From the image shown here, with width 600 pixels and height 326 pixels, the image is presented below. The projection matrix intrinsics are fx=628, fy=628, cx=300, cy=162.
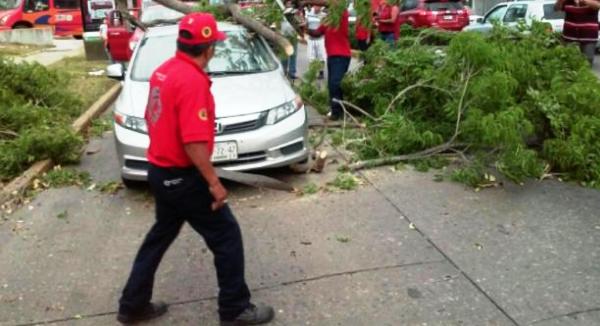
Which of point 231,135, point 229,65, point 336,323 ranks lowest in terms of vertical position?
point 336,323

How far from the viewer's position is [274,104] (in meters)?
5.71

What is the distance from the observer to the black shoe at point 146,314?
3.49 m

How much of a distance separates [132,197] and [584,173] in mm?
4049

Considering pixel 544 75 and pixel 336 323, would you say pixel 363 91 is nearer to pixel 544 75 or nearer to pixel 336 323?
pixel 544 75

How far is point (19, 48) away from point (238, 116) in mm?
17277

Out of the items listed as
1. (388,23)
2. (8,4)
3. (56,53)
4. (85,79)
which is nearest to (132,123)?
(388,23)

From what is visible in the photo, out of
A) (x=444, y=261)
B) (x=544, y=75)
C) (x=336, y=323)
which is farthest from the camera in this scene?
(x=544, y=75)

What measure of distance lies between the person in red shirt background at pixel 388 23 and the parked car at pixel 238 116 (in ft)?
10.9

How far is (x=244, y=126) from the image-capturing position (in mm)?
5414

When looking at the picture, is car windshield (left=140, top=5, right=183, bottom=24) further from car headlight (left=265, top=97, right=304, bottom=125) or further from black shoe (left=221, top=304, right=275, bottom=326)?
black shoe (left=221, top=304, right=275, bottom=326)

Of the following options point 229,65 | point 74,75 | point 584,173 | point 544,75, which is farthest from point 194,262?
point 74,75

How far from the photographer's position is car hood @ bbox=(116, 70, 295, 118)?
554 cm

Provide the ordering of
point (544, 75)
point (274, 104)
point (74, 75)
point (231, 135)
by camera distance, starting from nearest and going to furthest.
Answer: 1. point (231, 135)
2. point (274, 104)
3. point (544, 75)
4. point (74, 75)

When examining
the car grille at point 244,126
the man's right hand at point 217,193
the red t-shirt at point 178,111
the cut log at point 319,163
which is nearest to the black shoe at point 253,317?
the man's right hand at point 217,193
